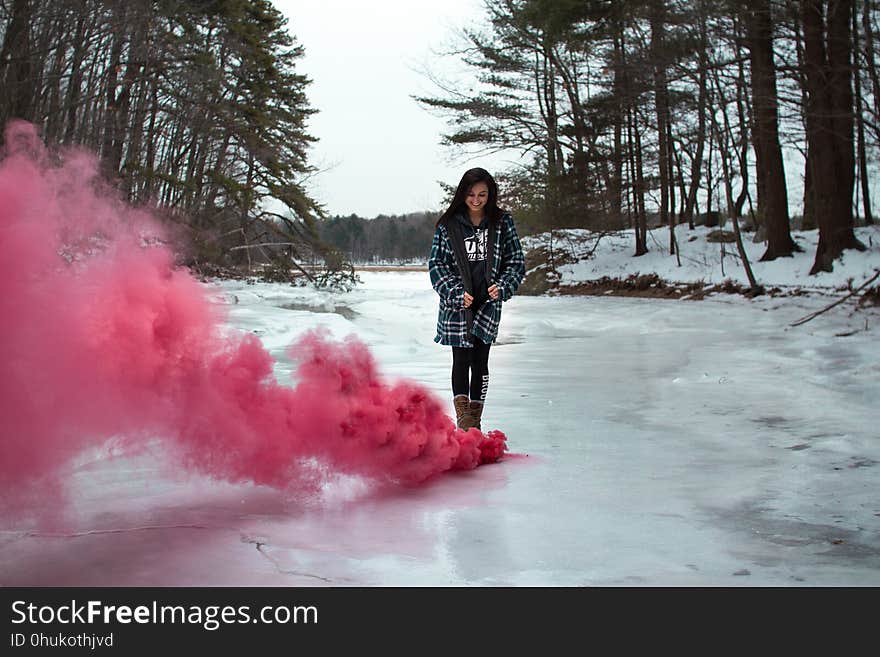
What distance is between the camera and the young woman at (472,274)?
209 inches

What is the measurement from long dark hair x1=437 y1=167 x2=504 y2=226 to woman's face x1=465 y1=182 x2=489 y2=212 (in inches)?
0.7

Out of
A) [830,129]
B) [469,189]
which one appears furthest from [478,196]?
[830,129]

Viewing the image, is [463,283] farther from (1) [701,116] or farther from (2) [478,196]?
(1) [701,116]

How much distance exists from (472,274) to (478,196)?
48 centimetres

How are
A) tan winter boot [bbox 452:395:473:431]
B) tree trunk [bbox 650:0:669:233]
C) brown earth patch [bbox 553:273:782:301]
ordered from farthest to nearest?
1. tree trunk [bbox 650:0:669:233]
2. brown earth patch [bbox 553:273:782:301]
3. tan winter boot [bbox 452:395:473:431]

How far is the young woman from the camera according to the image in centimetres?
531

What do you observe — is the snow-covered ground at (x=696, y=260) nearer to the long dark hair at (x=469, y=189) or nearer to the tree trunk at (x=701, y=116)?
the tree trunk at (x=701, y=116)

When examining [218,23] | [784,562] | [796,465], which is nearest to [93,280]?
[784,562]

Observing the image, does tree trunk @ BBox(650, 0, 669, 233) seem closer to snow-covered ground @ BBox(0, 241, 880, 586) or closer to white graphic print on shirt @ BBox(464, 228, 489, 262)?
snow-covered ground @ BBox(0, 241, 880, 586)

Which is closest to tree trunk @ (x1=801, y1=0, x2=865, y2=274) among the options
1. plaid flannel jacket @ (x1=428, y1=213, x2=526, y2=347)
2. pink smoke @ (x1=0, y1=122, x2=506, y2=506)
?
plaid flannel jacket @ (x1=428, y1=213, x2=526, y2=347)

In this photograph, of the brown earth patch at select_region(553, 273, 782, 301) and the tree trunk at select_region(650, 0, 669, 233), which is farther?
the tree trunk at select_region(650, 0, 669, 233)

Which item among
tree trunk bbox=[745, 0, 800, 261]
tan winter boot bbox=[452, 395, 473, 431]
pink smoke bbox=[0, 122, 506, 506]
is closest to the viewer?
pink smoke bbox=[0, 122, 506, 506]

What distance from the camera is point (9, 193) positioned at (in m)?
Result: 3.14
